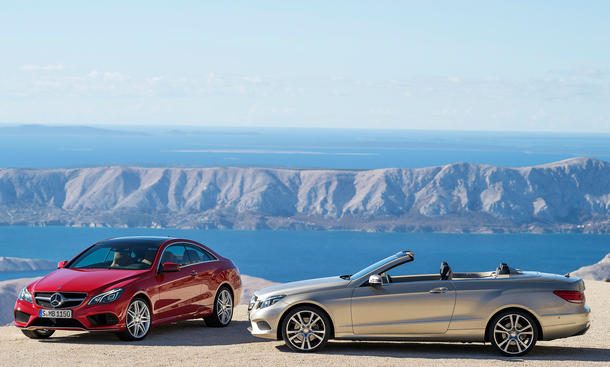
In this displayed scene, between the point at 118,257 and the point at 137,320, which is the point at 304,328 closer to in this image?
the point at 137,320

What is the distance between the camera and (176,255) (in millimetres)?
12383

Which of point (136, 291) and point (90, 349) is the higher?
point (136, 291)

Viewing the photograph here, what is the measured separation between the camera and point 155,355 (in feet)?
32.8

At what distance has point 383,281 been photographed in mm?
10266

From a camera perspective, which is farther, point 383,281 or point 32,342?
point 32,342

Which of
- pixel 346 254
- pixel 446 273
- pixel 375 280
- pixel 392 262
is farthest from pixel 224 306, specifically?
pixel 346 254

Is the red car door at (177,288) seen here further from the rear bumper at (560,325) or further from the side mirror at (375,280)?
the rear bumper at (560,325)

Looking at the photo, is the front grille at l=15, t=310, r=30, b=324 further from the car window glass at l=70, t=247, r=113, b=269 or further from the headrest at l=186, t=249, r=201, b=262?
the headrest at l=186, t=249, r=201, b=262

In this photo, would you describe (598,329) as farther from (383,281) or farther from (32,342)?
(32,342)

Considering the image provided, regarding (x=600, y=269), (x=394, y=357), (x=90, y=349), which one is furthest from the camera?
(x=600, y=269)

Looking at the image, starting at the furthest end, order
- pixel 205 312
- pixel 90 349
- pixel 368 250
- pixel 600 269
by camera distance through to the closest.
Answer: pixel 368 250 → pixel 600 269 → pixel 205 312 → pixel 90 349

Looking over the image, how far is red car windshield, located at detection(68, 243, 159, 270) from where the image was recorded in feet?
39.1

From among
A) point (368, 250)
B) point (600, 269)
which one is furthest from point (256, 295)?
point (368, 250)

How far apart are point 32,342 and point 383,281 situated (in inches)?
195
